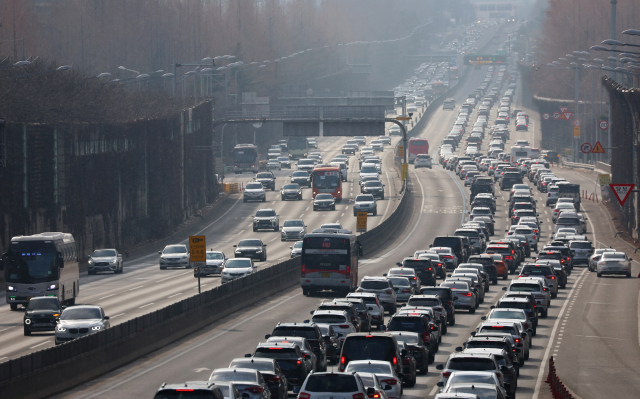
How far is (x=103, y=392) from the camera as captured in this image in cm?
2530

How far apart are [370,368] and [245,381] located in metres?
3.66

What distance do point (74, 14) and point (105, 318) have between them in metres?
122

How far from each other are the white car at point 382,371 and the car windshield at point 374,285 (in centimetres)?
1632

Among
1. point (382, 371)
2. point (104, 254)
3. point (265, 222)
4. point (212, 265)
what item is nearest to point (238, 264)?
point (212, 265)

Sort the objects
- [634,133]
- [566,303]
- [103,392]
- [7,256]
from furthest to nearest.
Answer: [634,133], [566,303], [7,256], [103,392]

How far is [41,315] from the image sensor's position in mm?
35000

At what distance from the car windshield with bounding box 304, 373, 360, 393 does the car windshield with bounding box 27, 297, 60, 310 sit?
17.4 metres

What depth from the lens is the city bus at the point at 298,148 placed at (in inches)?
5591

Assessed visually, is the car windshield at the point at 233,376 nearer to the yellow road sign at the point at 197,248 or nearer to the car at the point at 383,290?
the yellow road sign at the point at 197,248

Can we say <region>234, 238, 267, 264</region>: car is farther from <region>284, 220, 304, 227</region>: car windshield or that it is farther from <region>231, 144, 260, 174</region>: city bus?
<region>231, 144, 260, 174</region>: city bus

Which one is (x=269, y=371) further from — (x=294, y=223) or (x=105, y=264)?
(x=294, y=223)

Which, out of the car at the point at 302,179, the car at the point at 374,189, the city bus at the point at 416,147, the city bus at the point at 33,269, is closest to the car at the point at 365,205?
the car at the point at 374,189

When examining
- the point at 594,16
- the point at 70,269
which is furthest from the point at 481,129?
the point at 70,269

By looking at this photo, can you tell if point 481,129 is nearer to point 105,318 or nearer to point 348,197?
point 348,197
